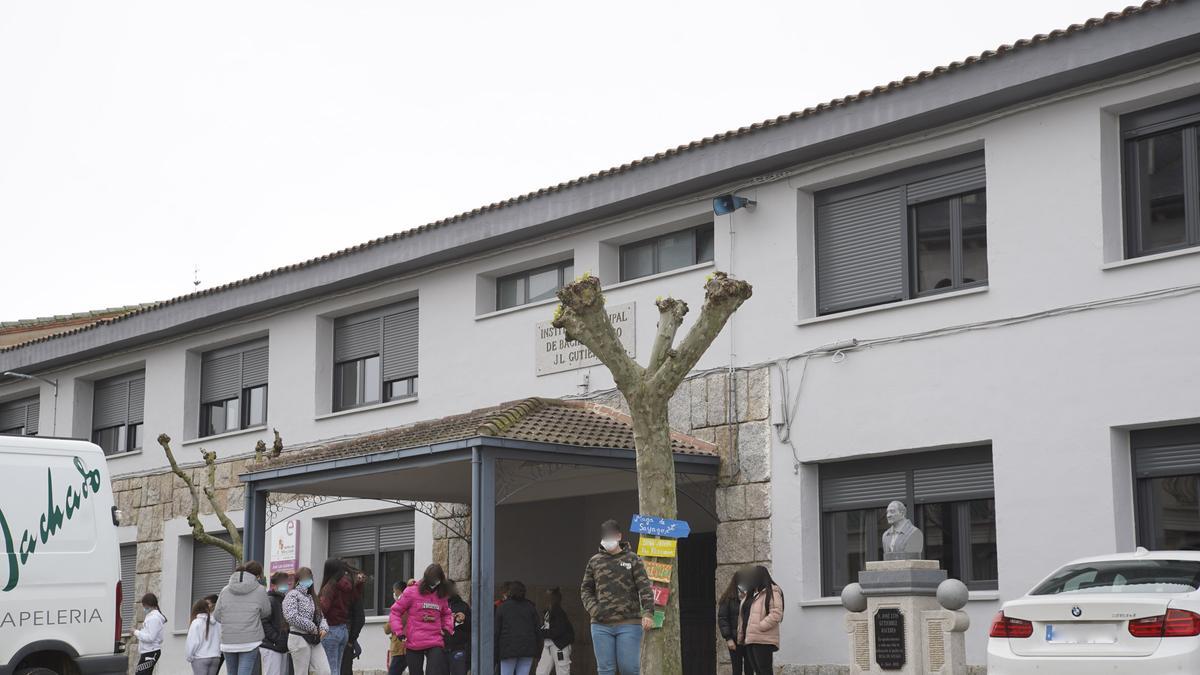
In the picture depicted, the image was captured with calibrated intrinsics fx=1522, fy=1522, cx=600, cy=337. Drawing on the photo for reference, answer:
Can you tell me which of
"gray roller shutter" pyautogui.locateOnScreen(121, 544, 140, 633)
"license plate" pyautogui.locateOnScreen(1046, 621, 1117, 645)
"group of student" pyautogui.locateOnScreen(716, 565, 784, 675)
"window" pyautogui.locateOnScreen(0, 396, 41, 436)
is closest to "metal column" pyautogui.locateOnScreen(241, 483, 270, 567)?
"group of student" pyautogui.locateOnScreen(716, 565, 784, 675)

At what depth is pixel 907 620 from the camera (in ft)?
43.1

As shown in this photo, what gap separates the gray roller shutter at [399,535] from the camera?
20984 millimetres

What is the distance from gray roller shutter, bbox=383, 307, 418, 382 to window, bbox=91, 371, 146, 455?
6632mm

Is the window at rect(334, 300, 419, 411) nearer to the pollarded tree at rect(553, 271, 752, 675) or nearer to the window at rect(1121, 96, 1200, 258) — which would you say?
the pollarded tree at rect(553, 271, 752, 675)

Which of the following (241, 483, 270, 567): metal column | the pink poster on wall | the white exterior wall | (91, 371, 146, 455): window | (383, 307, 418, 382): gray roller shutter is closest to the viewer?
the white exterior wall

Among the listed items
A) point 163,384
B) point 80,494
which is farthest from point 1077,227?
point 163,384

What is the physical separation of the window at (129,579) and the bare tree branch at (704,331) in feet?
50.1

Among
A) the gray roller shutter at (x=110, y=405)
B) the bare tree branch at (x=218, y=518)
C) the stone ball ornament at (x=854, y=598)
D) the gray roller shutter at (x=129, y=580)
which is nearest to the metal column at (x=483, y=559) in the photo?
the stone ball ornament at (x=854, y=598)

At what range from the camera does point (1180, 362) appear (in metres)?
13.3

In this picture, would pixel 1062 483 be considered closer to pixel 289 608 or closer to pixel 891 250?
pixel 891 250

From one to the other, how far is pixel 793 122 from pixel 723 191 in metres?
1.49

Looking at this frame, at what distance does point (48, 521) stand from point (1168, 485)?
9952 mm

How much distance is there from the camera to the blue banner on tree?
12797 millimetres

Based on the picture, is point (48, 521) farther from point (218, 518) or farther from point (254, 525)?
point (218, 518)
